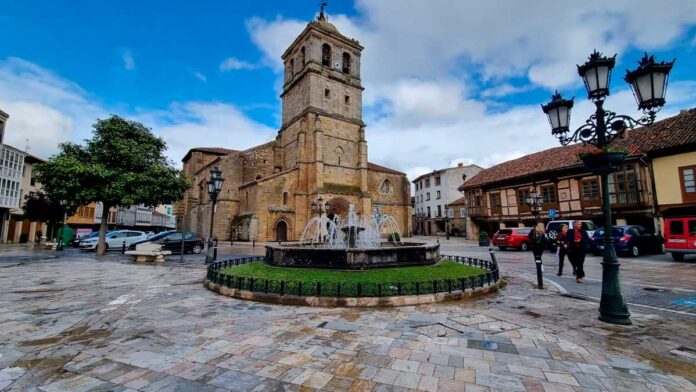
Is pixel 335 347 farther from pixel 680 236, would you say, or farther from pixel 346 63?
pixel 346 63

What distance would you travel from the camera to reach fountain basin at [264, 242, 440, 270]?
8914 mm

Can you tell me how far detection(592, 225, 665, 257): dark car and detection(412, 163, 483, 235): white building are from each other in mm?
32672

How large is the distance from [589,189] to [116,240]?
3514cm

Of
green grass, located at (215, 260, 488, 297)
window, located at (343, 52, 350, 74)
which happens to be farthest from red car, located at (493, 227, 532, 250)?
window, located at (343, 52, 350, 74)

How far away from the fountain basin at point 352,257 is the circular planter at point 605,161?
16.7 ft

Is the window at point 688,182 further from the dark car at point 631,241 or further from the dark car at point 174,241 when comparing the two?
the dark car at point 174,241

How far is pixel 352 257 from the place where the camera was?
8.91 m

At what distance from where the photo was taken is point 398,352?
3.93 metres

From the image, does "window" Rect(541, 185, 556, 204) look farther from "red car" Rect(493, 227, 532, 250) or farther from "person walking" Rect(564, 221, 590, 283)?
"person walking" Rect(564, 221, 590, 283)

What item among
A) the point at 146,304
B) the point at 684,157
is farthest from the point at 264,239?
the point at 684,157

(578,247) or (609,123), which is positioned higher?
(609,123)

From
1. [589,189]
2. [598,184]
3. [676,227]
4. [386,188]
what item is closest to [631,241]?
[676,227]

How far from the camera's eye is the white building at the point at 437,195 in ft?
170

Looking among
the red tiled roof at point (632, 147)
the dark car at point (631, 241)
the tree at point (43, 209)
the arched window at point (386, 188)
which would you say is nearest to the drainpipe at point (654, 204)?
the red tiled roof at point (632, 147)
